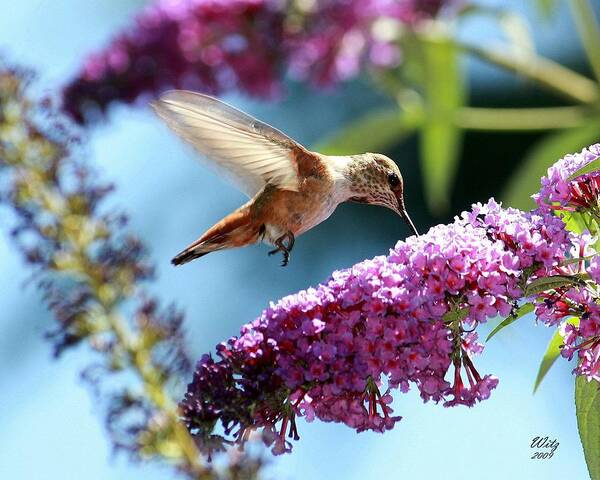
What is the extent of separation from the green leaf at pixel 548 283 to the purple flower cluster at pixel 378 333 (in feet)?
0.06

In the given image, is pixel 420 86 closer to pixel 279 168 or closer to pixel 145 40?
pixel 279 168

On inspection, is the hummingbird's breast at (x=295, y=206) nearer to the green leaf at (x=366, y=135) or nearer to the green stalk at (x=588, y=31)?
the green leaf at (x=366, y=135)

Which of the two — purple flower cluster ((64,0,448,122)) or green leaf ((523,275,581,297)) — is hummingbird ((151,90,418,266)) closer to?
green leaf ((523,275,581,297))

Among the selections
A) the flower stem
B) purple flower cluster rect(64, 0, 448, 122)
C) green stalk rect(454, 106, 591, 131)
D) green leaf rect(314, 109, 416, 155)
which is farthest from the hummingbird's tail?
purple flower cluster rect(64, 0, 448, 122)

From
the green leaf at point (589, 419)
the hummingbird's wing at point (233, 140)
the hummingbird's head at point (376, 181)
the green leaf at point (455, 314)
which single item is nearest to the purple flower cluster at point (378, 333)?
the green leaf at point (455, 314)

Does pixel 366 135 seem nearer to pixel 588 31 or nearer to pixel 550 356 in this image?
pixel 588 31

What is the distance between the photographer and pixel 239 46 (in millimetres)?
4004

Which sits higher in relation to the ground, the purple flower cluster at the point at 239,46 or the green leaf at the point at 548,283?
the purple flower cluster at the point at 239,46

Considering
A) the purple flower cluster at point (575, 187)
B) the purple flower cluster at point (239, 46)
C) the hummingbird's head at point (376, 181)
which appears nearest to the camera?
the purple flower cluster at point (575, 187)

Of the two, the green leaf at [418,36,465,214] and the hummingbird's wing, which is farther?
the green leaf at [418,36,465,214]

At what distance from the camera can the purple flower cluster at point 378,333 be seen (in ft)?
6.21

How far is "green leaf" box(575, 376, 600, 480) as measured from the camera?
182 centimetres

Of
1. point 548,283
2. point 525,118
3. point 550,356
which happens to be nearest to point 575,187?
point 548,283

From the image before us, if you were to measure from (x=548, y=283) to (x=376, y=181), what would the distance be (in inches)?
40.7
